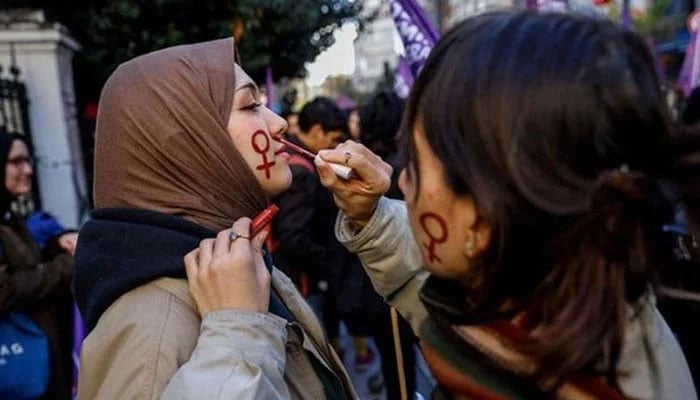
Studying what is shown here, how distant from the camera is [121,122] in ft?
4.47

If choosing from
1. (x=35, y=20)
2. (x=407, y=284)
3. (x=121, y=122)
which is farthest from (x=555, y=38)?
(x=35, y=20)

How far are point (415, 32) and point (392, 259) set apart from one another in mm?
2177

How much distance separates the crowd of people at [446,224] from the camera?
2.65ft

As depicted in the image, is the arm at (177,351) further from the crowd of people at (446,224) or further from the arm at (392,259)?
the arm at (392,259)

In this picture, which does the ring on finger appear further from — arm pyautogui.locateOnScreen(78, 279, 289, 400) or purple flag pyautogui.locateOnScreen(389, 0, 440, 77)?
purple flag pyautogui.locateOnScreen(389, 0, 440, 77)

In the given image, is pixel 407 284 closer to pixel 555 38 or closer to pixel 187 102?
pixel 187 102

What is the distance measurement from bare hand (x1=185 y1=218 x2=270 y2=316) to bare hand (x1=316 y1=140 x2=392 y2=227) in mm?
332

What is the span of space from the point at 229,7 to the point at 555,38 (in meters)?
5.91

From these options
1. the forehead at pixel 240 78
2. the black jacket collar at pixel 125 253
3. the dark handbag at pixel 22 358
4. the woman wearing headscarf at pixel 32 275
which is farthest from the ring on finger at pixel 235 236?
the dark handbag at pixel 22 358

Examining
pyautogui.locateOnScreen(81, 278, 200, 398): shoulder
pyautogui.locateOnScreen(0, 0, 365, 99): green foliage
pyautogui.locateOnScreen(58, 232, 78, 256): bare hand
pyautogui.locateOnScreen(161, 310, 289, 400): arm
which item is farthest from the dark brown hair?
pyautogui.locateOnScreen(0, 0, 365, 99): green foliage

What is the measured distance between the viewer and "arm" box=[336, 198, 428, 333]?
1473 mm

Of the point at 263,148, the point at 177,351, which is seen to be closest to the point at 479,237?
the point at 177,351

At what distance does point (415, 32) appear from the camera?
3.43m

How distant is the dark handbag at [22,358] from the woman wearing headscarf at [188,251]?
170 centimetres
